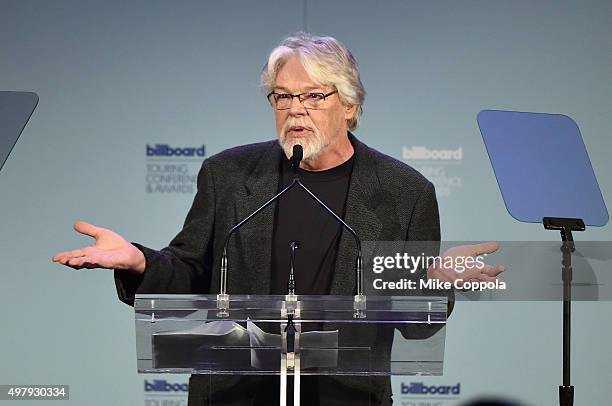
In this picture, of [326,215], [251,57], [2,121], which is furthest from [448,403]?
[2,121]

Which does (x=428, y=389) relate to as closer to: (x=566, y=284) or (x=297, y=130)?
(x=566, y=284)

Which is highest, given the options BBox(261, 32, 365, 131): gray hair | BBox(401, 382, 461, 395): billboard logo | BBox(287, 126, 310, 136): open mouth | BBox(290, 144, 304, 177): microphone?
BBox(261, 32, 365, 131): gray hair

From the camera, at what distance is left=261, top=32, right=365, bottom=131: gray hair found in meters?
3.67

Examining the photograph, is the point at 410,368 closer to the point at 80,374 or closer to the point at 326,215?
the point at 326,215

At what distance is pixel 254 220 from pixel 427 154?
4.00ft

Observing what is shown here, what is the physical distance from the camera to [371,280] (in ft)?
12.4

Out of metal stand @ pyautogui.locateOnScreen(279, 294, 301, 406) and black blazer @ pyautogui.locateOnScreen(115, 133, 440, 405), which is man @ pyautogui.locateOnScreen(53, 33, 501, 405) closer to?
black blazer @ pyautogui.locateOnScreen(115, 133, 440, 405)

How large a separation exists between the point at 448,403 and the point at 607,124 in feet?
4.47

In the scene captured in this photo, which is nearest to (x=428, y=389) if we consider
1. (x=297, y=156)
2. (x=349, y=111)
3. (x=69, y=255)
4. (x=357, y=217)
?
(x=357, y=217)

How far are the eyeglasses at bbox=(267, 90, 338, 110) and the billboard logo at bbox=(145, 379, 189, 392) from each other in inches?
55.0

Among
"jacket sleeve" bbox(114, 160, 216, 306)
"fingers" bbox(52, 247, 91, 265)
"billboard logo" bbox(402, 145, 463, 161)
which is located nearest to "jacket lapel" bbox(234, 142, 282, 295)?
"jacket sleeve" bbox(114, 160, 216, 306)

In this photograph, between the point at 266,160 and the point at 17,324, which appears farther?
the point at 17,324

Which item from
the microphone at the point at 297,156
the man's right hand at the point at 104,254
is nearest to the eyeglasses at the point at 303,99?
the microphone at the point at 297,156

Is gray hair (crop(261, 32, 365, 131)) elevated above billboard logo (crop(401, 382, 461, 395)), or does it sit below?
above
